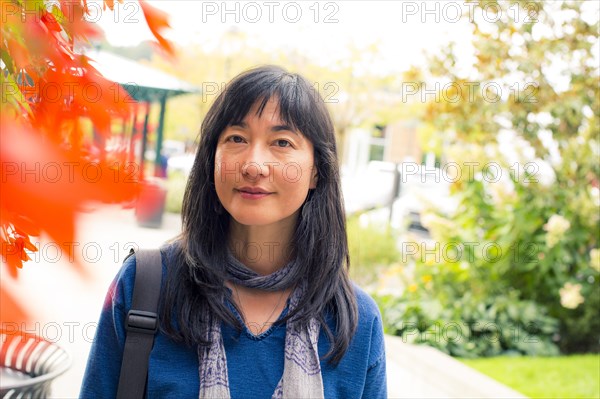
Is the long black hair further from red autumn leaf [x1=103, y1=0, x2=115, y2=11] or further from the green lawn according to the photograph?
the green lawn

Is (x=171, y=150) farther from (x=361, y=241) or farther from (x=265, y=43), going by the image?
(x=361, y=241)

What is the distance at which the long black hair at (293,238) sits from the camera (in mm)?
1588

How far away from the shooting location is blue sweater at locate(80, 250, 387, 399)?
60.1 inches

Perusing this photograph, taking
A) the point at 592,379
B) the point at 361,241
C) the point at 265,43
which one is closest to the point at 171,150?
the point at 265,43

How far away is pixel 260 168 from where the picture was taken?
1545mm

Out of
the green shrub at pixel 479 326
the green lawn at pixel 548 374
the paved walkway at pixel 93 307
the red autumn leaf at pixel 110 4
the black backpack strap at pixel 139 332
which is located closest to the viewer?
the paved walkway at pixel 93 307

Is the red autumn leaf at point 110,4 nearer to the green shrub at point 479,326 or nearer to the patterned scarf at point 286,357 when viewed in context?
the patterned scarf at point 286,357

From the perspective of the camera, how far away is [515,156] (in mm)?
5672

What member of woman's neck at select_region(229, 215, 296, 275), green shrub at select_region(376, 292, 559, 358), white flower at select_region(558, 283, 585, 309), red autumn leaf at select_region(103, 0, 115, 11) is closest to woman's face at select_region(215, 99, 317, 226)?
woman's neck at select_region(229, 215, 296, 275)

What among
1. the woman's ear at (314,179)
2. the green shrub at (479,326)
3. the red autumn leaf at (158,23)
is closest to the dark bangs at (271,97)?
the woman's ear at (314,179)

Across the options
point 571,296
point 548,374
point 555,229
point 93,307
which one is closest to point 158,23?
point 93,307

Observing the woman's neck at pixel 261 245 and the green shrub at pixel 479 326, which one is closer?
the woman's neck at pixel 261 245

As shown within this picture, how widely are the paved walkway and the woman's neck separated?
0.30 m

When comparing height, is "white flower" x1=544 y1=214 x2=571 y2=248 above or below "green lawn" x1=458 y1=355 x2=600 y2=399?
above
